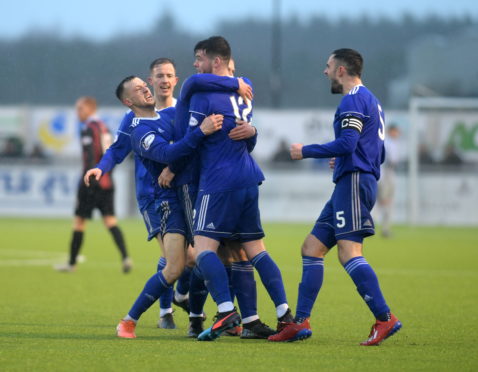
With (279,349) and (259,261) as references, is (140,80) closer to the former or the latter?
(259,261)

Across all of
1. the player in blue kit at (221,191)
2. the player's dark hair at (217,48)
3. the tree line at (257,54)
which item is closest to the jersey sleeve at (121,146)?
the player in blue kit at (221,191)

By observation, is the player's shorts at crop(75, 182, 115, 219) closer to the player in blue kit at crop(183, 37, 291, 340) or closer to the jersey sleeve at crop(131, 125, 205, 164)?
the jersey sleeve at crop(131, 125, 205, 164)

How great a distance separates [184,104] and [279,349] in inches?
76.5

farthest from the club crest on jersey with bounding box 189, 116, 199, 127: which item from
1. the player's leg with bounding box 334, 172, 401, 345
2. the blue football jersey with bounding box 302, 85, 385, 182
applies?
the player's leg with bounding box 334, 172, 401, 345

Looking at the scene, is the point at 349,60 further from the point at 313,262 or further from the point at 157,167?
the point at 157,167

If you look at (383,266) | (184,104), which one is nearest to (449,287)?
(383,266)

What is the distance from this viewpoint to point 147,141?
23.8 feet

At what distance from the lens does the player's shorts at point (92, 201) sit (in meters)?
13.1

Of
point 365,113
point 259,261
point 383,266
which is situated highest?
point 365,113

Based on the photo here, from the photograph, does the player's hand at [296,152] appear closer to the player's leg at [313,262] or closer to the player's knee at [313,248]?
the player's leg at [313,262]

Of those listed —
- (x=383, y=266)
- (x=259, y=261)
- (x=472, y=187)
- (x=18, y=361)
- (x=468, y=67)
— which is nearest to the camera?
(x=18, y=361)

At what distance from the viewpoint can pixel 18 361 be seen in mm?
6191

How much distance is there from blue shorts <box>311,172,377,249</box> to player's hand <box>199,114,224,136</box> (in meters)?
1.02

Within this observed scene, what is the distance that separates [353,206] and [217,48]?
153 cm
